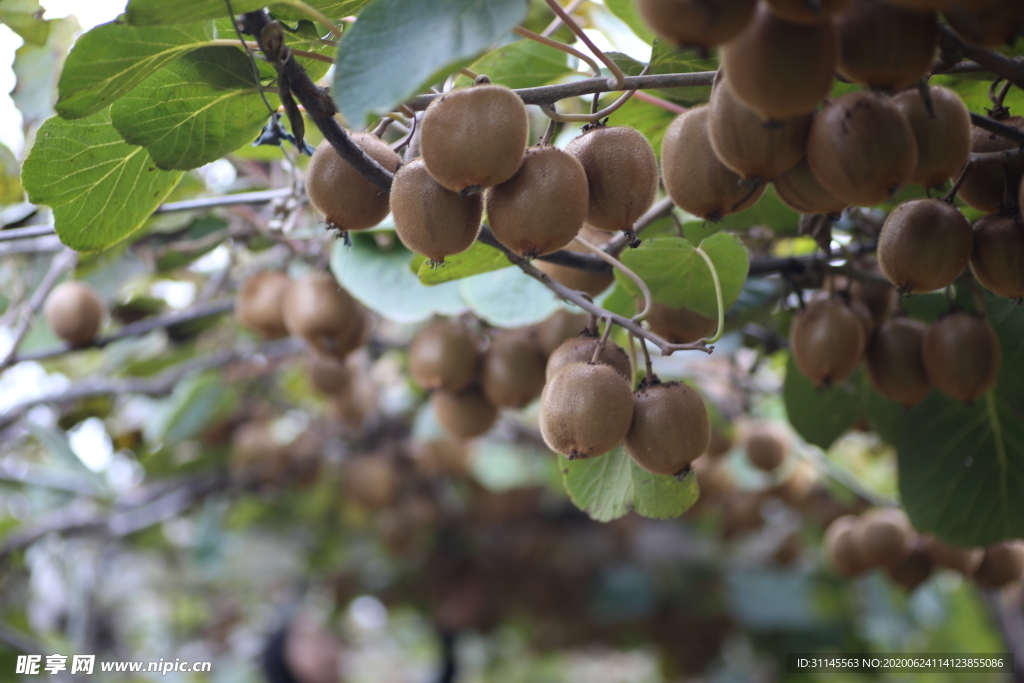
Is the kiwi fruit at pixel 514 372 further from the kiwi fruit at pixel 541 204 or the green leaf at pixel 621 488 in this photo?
the kiwi fruit at pixel 541 204

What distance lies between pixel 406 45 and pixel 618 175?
214 millimetres

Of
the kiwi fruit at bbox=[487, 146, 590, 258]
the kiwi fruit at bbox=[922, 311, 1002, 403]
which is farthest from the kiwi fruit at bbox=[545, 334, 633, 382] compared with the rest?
the kiwi fruit at bbox=[922, 311, 1002, 403]

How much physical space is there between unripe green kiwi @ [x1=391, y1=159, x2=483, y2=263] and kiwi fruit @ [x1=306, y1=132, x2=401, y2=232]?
55mm

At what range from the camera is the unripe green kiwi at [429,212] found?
25.8 inches

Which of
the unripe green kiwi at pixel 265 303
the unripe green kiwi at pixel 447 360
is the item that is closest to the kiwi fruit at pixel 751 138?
the unripe green kiwi at pixel 447 360

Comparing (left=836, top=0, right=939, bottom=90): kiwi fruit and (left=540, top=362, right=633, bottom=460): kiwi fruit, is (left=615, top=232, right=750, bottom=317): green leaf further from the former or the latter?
(left=836, top=0, right=939, bottom=90): kiwi fruit

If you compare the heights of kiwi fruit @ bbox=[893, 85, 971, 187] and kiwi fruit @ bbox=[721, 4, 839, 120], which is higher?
kiwi fruit @ bbox=[721, 4, 839, 120]

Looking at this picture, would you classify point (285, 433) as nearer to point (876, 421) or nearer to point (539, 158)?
point (876, 421)

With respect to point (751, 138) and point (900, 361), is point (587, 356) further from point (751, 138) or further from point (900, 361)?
point (900, 361)

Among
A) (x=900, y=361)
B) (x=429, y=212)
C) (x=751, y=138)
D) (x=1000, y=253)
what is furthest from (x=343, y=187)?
(x=900, y=361)

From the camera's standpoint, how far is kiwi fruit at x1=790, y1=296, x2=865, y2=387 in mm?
939

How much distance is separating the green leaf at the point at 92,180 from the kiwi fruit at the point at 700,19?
2.09ft

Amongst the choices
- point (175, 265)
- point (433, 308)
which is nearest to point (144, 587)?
point (175, 265)

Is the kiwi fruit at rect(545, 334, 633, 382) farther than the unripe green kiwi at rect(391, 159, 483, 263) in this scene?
Yes
